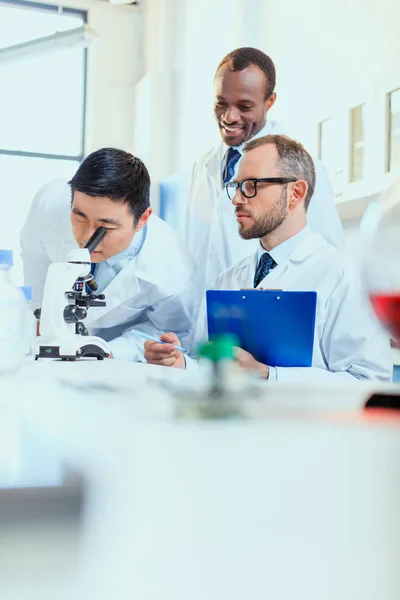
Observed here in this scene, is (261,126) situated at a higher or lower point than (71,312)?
higher

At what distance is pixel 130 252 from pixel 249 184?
2.01 feet

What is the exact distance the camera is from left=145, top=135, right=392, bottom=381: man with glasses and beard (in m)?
2.30

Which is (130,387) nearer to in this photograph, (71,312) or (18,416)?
(18,416)

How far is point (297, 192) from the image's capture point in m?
2.87

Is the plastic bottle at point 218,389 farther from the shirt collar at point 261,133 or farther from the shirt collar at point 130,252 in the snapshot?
the shirt collar at point 261,133

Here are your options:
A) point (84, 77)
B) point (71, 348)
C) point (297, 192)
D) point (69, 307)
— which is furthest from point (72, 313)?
point (84, 77)

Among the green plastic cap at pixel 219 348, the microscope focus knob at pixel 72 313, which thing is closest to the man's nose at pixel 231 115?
the microscope focus knob at pixel 72 313

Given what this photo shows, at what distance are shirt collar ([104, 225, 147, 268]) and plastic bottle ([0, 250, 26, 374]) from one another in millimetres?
1937

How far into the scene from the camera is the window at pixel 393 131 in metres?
2.56

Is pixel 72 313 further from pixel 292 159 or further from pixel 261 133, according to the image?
pixel 261 133

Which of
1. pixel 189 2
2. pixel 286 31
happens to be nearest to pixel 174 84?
pixel 189 2

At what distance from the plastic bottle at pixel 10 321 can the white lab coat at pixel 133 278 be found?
63.1 inches

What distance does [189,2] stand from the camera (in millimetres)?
4512

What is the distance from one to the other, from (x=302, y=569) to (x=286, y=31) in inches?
138
